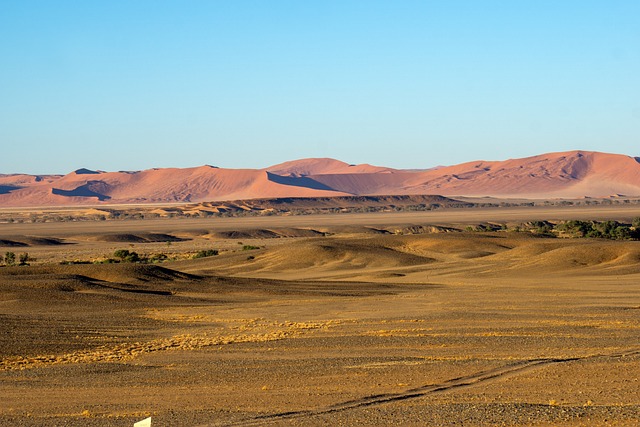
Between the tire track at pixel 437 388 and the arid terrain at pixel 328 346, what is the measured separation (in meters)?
0.04

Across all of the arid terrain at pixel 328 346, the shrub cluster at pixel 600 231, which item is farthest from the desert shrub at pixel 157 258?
the shrub cluster at pixel 600 231

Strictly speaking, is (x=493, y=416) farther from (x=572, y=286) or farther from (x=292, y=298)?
(x=572, y=286)

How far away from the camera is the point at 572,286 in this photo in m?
36.5

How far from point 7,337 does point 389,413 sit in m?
11.5

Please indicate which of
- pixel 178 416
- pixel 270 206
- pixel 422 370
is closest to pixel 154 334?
pixel 422 370

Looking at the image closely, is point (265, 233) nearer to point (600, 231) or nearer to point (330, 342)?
point (600, 231)

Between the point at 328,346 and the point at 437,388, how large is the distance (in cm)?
Result: 550

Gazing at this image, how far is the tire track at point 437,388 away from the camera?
44.5 ft

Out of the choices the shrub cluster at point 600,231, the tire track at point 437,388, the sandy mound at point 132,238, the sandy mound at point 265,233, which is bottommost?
the sandy mound at point 132,238

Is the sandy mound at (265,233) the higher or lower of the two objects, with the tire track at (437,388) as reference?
lower

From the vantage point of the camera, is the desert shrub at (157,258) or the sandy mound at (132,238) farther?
the sandy mound at (132,238)

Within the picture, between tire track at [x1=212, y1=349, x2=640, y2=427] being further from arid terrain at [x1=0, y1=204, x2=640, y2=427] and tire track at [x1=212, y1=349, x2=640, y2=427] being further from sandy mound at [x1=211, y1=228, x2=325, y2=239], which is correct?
sandy mound at [x1=211, y1=228, x2=325, y2=239]

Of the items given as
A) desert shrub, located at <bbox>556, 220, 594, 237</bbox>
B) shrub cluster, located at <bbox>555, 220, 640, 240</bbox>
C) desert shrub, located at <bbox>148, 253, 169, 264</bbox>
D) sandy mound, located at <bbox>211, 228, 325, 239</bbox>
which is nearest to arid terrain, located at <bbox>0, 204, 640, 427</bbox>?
desert shrub, located at <bbox>148, 253, 169, 264</bbox>

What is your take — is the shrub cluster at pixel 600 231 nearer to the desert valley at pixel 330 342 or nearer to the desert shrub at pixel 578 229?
the desert shrub at pixel 578 229
